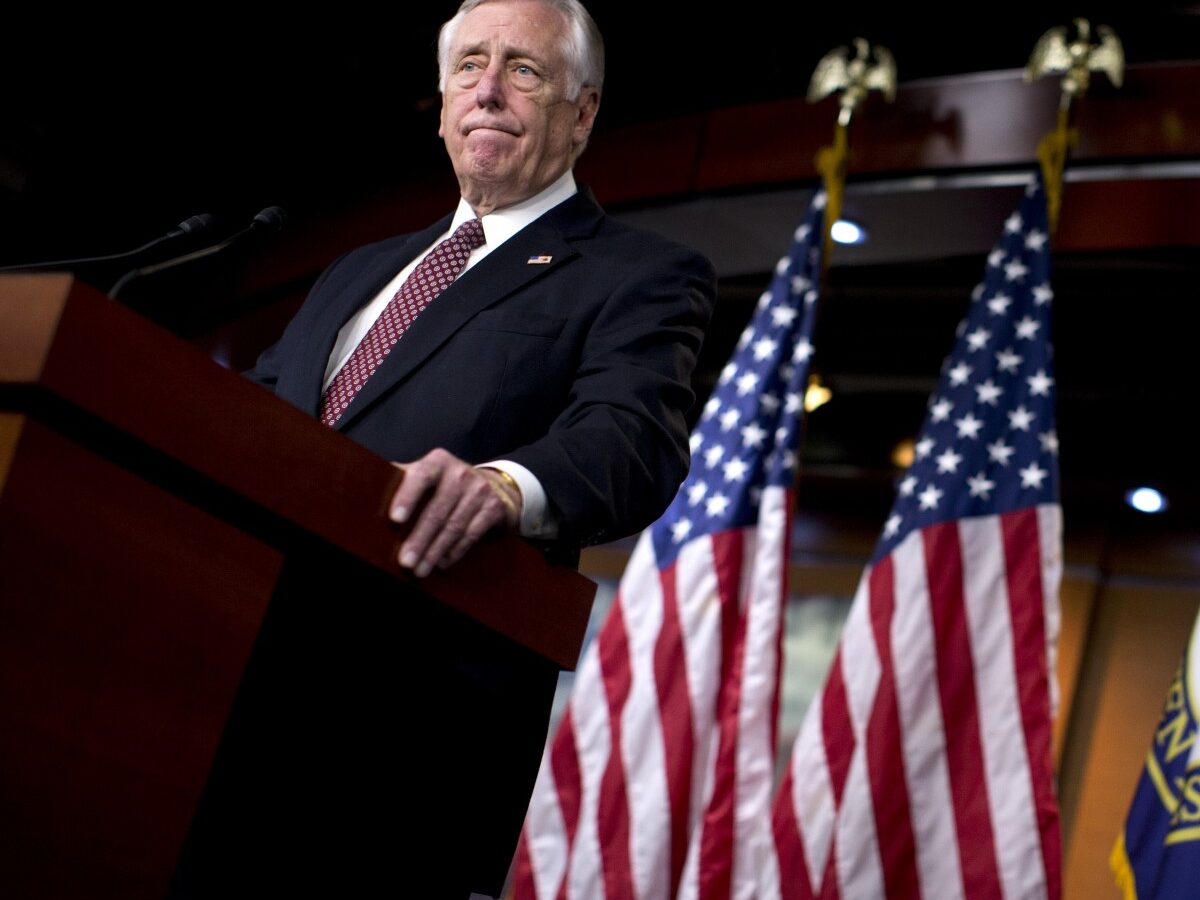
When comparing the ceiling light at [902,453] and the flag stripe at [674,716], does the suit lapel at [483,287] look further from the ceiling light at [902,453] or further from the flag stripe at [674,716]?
the ceiling light at [902,453]

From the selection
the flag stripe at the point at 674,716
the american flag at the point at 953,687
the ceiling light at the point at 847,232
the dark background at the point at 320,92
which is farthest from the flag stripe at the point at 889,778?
the dark background at the point at 320,92

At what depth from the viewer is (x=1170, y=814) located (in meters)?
3.32

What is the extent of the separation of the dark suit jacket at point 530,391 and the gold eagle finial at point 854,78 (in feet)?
7.90

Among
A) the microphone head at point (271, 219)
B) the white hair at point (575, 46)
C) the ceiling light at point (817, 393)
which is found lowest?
the microphone head at point (271, 219)

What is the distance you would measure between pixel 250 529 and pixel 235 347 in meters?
4.62

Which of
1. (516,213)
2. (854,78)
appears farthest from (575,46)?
(854,78)

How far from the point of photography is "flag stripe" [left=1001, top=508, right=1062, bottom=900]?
3.44 metres

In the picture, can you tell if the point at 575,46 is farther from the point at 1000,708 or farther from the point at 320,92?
the point at 320,92

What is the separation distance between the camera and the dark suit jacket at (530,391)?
4.42 ft

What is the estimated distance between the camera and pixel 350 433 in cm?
150

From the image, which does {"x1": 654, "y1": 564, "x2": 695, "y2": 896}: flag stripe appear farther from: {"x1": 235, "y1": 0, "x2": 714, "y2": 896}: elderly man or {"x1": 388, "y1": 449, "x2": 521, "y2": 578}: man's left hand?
{"x1": 388, "y1": 449, "x2": 521, "y2": 578}: man's left hand

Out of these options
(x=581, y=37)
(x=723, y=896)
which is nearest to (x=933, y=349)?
(x=723, y=896)

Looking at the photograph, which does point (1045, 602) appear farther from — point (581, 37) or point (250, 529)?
point (250, 529)

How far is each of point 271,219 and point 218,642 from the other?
0.62 m
